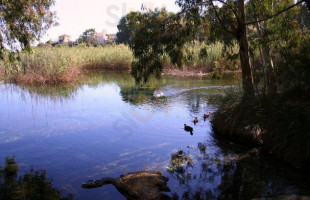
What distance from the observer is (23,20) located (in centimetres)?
924

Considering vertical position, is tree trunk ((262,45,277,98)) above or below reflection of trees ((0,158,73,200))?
above

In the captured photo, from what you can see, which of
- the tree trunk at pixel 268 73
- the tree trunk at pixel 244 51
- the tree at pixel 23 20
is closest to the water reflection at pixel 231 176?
the tree trunk at pixel 244 51

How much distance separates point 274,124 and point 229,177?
194 centimetres

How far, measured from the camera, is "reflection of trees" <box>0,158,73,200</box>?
549cm

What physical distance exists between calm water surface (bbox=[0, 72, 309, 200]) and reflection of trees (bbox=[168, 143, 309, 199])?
16 mm

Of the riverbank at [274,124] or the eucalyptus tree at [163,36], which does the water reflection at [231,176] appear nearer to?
the riverbank at [274,124]

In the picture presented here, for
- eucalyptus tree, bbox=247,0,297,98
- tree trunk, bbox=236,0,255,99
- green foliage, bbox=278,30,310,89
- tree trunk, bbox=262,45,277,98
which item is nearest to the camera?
green foliage, bbox=278,30,310,89

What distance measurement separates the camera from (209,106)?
1265 cm

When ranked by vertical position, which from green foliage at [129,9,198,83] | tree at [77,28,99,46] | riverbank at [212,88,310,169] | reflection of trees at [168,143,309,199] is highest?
tree at [77,28,99,46]

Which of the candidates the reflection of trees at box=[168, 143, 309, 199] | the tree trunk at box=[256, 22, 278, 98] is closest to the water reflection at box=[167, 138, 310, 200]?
the reflection of trees at box=[168, 143, 309, 199]

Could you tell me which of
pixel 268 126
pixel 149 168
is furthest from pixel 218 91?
pixel 149 168

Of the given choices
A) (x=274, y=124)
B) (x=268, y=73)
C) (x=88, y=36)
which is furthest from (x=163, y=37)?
(x=88, y=36)

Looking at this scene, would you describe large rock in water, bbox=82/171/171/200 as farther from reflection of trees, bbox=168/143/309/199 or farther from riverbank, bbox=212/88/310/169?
riverbank, bbox=212/88/310/169

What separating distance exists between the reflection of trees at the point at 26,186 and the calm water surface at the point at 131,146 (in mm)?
216
